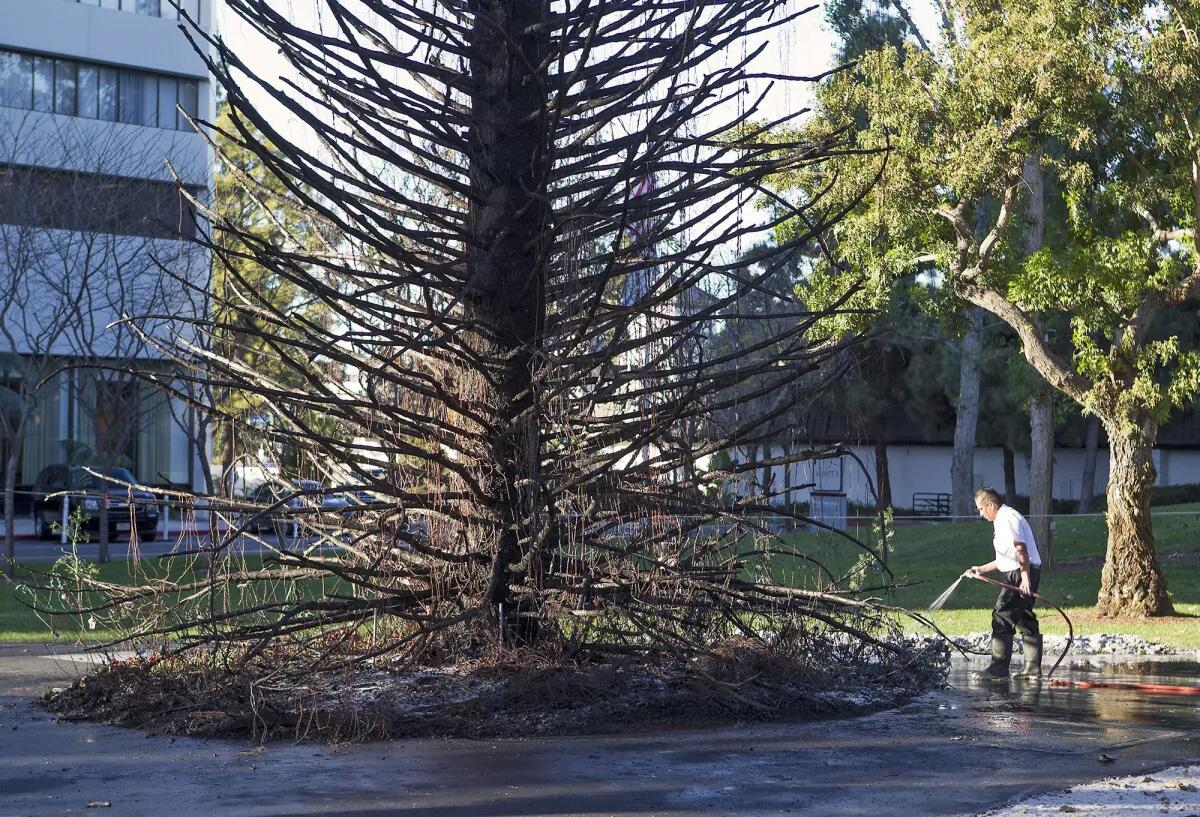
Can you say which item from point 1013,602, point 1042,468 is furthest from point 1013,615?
point 1042,468

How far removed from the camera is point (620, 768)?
7438 mm

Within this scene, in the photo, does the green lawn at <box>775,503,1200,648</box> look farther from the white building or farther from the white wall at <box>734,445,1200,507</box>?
the white wall at <box>734,445,1200,507</box>

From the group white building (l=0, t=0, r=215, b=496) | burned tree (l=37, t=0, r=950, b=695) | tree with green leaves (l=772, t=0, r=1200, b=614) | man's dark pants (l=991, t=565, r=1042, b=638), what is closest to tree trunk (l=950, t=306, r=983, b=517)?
tree with green leaves (l=772, t=0, r=1200, b=614)

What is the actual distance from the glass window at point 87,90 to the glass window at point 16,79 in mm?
1500

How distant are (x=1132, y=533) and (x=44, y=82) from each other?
3307 cm

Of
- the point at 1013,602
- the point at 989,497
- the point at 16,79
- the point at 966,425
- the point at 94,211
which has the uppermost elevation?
the point at 16,79

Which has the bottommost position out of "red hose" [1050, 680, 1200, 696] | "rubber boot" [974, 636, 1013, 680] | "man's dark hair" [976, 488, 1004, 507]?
"red hose" [1050, 680, 1200, 696]

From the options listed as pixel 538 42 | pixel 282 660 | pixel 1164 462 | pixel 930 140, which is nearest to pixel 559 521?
pixel 282 660

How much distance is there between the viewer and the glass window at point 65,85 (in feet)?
133

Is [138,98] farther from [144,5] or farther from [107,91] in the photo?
[144,5]

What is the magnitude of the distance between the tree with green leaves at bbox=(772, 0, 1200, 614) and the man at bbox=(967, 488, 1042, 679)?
540 cm

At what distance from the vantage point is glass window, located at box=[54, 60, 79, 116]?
4050cm

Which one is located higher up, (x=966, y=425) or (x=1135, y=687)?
(x=966, y=425)

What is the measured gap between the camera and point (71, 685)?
1043 centimetres
